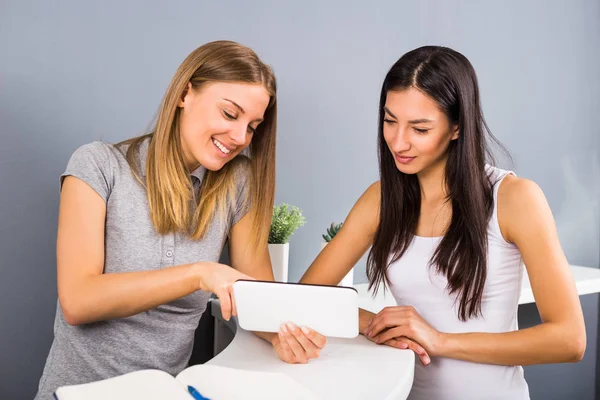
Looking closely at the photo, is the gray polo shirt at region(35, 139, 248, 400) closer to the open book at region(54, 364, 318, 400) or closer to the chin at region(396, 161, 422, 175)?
the open book at region(54, 364, 318, 400)

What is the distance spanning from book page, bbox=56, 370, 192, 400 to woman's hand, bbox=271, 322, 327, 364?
287mm

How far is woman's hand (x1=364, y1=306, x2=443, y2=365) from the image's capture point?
52.2 inches

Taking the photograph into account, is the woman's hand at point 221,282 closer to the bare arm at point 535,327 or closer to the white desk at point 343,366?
the white desk at point 343,366

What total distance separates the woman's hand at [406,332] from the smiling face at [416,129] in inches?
13.9

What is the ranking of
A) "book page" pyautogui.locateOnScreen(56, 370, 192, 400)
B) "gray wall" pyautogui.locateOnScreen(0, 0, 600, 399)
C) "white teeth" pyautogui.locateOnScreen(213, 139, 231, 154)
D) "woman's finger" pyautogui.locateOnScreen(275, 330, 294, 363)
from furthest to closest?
"gray wall" pyautogui.locateOnScreen(0, 0, 600, 399), "white teeth" pyautogui.locateOnScreen(213, 139, 231, 154), "woman's finger" pyautogui.locateOnScreen(275, 330, 294, 363), "book page" pyautogui.locateOnScreen(56, 370, 192, 400)

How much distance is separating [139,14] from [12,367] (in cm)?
108

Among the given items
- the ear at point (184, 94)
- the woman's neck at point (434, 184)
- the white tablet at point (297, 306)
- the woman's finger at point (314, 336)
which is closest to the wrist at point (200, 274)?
the white tablet at point (297, 306)

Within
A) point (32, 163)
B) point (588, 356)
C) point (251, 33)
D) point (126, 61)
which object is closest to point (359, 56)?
point (251, 33)

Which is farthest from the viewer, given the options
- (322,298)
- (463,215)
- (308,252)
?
(308,252)

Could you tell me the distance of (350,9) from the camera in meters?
2.35

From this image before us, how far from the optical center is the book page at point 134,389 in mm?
830

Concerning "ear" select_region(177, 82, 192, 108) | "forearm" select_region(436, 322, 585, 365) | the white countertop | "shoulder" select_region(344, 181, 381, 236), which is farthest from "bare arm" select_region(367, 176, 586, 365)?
"ear" select_region(177, 82, 192, 108)

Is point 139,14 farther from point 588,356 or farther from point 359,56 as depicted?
point 588,356

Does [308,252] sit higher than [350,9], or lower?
lower
